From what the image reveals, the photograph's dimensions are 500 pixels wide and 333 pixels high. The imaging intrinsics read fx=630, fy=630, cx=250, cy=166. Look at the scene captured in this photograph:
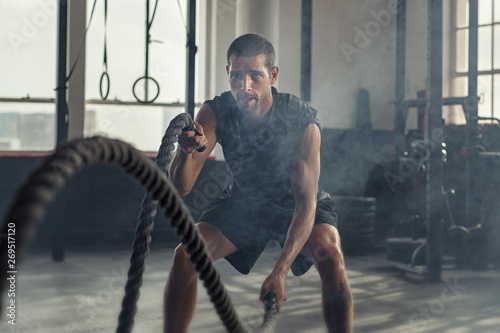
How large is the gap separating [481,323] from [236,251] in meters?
1.57

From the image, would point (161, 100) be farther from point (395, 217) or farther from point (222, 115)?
point (222, 115)

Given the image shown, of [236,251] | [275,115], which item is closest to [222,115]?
[275,115]

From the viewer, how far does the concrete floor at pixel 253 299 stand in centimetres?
295

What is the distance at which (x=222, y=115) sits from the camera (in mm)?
2146

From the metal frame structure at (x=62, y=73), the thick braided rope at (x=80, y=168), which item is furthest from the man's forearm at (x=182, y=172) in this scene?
the metal frame structure at (x=62, y=73)

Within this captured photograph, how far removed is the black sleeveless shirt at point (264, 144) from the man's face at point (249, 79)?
0.12 metres

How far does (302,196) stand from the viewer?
6.45 ft

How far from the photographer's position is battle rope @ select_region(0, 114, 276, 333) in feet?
2.10

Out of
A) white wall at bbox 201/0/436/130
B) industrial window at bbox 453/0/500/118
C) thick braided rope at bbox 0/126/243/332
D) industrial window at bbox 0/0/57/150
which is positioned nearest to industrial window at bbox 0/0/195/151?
industrial window at bbox 0/0/57/150

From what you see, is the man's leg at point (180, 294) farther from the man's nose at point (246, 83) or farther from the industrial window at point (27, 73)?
the industrial window at point (27, 73)

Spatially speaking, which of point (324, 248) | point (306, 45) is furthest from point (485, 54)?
point (324, 248)

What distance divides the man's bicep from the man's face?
0.21 metres

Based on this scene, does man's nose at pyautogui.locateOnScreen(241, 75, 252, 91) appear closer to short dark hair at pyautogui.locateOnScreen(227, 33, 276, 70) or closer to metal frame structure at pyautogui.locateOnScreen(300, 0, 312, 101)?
short dark hair at pyautogui.locateOnScreen(227, 33, 276, 70)

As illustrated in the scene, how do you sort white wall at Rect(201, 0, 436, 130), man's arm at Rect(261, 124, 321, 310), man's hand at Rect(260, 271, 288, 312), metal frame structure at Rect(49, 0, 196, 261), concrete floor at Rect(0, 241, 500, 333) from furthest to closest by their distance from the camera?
white wall at Rect(201, 0, 436, 130)
metal frame structure at Rect(49, 0, 196, 261)
concrete floor at Rect(0, 241, 500, 333)
man's arm at Rect(261, 124, 321, 310)
man's hand at Rect(260, 271, 288, 312)
